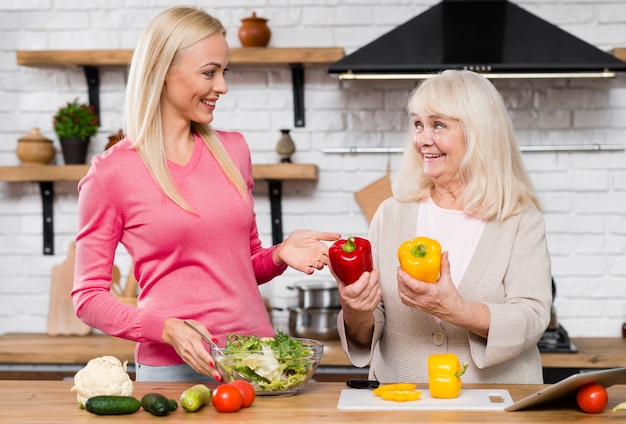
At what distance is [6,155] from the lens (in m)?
4.21

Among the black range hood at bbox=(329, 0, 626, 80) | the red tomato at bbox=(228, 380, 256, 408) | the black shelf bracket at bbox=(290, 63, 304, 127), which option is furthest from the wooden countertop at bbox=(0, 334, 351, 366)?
the red tomato at bbox=(228, 380, 256, 408)

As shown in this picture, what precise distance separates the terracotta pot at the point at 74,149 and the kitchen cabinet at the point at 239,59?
0.66 ft

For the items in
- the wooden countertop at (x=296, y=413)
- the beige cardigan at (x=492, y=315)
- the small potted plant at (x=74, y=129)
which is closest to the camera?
the wooden countertop at (x=296, y=413)

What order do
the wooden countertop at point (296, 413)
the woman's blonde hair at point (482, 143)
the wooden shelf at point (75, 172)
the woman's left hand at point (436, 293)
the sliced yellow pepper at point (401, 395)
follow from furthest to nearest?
the wooden shelf at point (75, 172)
the woman's blonde hair at point (482, 143)
the woman's left hand at point (436, 293)
the sliced yellow pepper at point (401, 395)
the wooden countertop at point (296, 413)

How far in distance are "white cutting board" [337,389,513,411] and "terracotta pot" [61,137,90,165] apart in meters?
2.35

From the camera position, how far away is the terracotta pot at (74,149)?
4.04 m

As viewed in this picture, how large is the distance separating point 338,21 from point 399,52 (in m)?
0.55

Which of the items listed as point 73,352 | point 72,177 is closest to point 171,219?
point 73,352

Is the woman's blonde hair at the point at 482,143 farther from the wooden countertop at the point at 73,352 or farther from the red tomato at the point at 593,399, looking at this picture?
the wooden countertop at the point at 73,352

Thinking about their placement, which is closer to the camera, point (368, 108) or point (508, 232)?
point (508, 232)

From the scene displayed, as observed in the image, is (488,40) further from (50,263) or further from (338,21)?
(50,263)

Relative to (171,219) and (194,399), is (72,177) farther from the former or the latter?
(194,399)

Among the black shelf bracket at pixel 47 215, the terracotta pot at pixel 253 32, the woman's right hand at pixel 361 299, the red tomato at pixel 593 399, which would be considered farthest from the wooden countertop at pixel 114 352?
the red tomato at pixel 593 399

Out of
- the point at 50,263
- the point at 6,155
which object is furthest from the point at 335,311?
the point at 6,155
